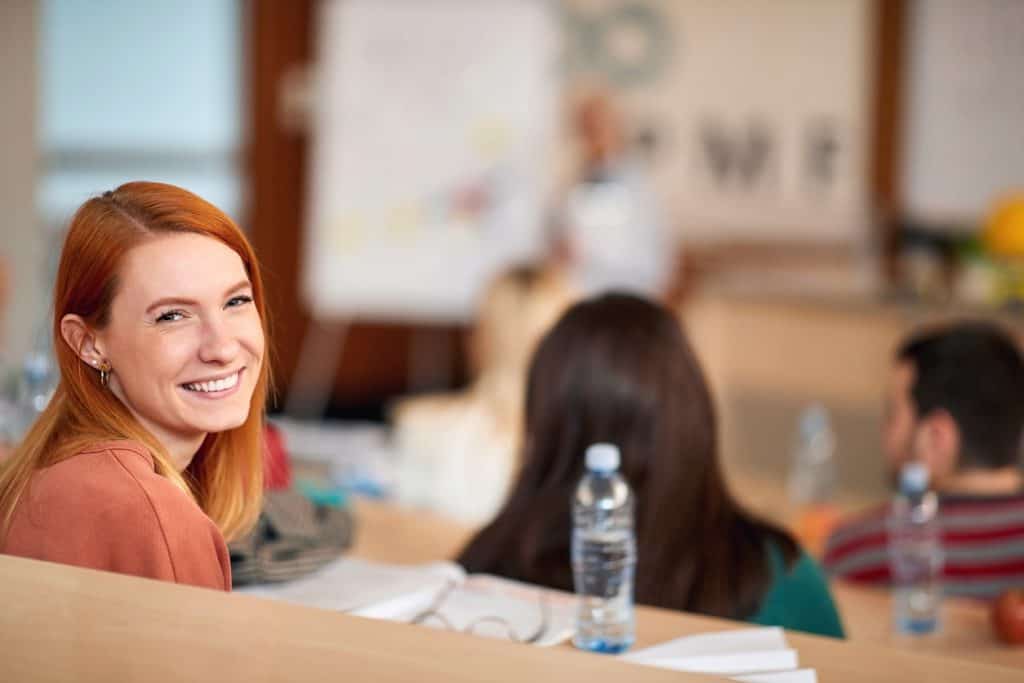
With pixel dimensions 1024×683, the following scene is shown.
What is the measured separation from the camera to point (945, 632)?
2016mm

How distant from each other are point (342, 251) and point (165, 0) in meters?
2.51

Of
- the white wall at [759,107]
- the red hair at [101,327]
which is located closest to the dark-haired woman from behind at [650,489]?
the red hair at [101,327]

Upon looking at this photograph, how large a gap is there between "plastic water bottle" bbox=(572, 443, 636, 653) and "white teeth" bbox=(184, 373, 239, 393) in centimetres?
50

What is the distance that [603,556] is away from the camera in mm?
1599

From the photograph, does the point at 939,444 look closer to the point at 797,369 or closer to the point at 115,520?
the point at 115,520

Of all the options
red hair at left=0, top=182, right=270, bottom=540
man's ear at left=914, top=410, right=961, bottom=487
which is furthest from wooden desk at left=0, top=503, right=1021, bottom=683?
man's ear at left=914, top=410, right=961, bottom=487

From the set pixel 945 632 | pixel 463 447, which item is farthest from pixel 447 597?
pixel 463 447

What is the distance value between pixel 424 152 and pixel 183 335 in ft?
16.0

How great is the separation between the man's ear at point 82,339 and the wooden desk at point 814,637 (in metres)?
0.66

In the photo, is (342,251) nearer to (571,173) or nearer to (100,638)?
(571,173)

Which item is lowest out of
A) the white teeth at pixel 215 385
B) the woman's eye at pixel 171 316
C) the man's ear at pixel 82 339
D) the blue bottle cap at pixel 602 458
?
the blue bottle cap at pixel 602 458

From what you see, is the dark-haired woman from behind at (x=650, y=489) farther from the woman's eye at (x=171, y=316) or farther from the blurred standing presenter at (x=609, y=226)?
the blurred standing presenter at (x=609, y=226)

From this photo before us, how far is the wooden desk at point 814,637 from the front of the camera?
58.8 inches

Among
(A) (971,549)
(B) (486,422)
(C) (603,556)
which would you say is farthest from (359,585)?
(B) (486,422)
